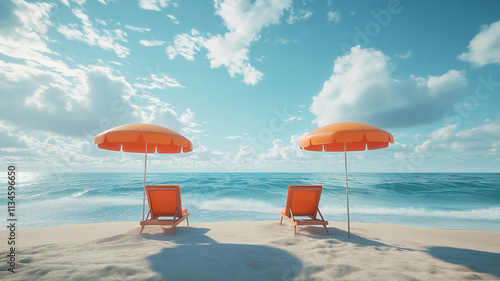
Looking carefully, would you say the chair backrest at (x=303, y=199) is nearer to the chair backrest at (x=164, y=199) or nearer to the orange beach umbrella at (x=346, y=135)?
the orange beach umbrella at (x=346, y=135)

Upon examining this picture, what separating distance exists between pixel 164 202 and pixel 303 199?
371cm

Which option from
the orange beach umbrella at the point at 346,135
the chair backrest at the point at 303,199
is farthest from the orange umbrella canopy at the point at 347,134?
the chair backrest at the point at 303,199

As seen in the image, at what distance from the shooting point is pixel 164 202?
5363 mm

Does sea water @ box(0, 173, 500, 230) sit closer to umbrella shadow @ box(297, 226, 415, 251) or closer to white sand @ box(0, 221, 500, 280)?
umbrella shadow @ box(297, 226, 415, 251)

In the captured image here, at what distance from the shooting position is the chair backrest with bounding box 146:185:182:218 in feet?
16.9

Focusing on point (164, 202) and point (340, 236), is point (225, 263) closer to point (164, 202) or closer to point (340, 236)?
point (164, 202)

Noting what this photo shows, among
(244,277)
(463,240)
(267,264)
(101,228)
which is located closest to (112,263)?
(244,277)

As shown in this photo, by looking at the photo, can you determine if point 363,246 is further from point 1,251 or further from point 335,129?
point 1,251

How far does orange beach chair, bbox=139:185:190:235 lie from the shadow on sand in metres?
1.62

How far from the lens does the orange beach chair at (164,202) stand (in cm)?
514

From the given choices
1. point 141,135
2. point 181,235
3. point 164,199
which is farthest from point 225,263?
point 141,135

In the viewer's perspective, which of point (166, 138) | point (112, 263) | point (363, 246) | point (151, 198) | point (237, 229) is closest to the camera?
point (112, 263)

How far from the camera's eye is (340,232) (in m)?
5.34

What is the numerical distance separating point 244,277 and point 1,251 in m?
4.19
